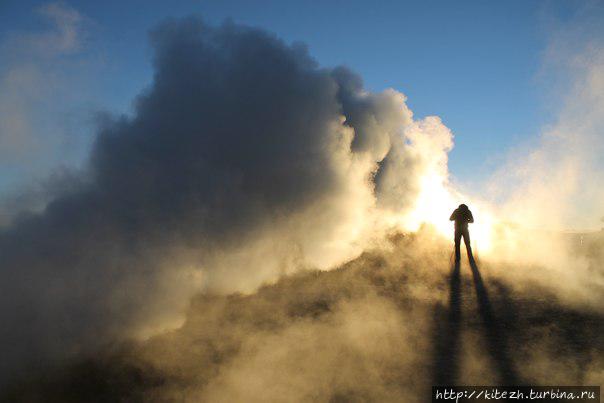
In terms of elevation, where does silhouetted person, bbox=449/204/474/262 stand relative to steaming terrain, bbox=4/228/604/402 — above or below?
above

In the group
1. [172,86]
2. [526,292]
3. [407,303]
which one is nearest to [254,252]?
[407,303]

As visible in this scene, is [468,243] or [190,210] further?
[468,243]

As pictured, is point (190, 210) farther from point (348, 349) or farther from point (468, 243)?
point (468, 243)

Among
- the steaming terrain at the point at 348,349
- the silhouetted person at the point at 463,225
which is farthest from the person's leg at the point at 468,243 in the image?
the steaming terrain at the point at 348,349

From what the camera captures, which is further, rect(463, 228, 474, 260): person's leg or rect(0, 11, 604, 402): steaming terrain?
rect(463, 228, 474, 260): person's leg

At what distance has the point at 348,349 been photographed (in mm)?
5320

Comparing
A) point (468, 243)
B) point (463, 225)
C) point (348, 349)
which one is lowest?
point (348, 349)

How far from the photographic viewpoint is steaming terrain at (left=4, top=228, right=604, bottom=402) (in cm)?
445

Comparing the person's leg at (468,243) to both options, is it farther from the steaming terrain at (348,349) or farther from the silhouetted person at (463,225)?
the steaming terrain at (348,349)

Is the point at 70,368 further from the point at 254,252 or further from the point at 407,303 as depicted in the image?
the point at 407,303

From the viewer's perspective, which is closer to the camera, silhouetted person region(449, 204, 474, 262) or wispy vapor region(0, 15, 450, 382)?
wispy vapor region(0, 15, 450, 382)

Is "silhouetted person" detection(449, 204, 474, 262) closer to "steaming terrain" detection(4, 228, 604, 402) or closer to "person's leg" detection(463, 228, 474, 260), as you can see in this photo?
"person's leg" detection(463, 228, 474, 260)

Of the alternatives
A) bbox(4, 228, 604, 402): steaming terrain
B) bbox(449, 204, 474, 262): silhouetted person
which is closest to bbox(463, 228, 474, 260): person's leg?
bbox(449, 204, 474, 262): silhouetted person

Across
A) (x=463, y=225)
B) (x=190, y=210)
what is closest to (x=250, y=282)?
(x=190, y=210)
